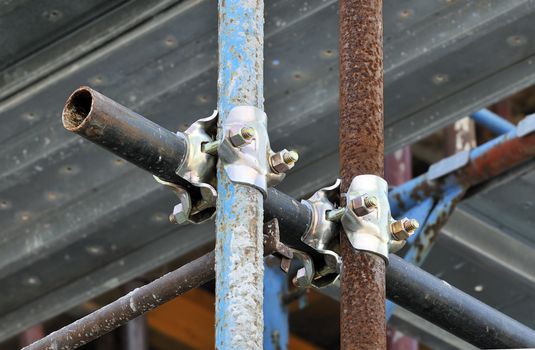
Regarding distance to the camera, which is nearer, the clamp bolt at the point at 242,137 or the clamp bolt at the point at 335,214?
the clamp bolt at the point at 242,137

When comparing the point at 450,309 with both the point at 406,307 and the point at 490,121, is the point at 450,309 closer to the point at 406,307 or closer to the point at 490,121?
the point at 406,307

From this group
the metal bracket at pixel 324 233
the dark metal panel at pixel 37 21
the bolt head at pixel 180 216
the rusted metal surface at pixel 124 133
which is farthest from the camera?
the dark metal panel at pixel 37 21

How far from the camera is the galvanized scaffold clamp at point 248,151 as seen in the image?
193 inches

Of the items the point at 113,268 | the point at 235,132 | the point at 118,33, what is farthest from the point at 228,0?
the point at 113,268

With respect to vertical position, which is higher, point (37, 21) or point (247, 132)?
point (37, 21)

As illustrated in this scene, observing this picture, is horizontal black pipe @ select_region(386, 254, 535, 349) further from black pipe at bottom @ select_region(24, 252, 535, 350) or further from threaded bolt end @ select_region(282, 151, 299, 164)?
threaded bolt end @ select_region(282, 151, 299, 164)

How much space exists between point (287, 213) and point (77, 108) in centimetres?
78

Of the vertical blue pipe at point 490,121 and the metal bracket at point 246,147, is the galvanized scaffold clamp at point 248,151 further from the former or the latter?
the vertical blue pipe at point 490,121

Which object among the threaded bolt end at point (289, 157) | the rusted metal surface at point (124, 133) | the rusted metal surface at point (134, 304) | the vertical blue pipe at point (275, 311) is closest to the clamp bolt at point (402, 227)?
the threaded bolt end at point (289, 157)

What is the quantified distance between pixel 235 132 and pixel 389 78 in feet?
8.09

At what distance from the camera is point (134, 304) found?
5648 mm

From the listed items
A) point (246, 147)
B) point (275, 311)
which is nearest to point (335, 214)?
point (246, 147)

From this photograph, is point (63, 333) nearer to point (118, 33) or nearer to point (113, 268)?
point (118, 33)

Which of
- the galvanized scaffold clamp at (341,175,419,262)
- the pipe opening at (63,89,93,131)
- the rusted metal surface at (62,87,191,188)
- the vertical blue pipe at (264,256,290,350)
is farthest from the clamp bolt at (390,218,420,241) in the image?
the vertical blue pipe at (264,256,290,350)
